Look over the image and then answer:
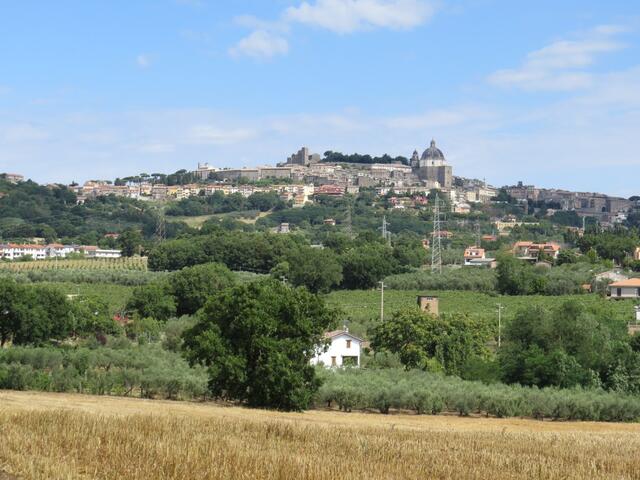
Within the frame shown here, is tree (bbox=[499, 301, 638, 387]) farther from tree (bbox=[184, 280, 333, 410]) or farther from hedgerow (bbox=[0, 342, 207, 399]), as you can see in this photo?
hedgerow (bbox=[0, 342, 207, 399])

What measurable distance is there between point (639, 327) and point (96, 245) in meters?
115

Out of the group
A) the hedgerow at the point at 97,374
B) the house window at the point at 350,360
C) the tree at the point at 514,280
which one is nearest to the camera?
the hedgerow at the point at 97,374

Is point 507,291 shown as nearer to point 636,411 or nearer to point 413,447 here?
point 636,411

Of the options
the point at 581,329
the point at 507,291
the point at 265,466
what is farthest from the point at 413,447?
the point at 507,291

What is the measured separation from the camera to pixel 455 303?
3307 inches

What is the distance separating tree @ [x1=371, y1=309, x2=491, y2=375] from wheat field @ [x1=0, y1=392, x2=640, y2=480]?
2350 cm

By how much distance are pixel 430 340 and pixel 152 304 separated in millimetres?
26028

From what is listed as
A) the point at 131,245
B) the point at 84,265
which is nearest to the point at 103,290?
the point at 84,265

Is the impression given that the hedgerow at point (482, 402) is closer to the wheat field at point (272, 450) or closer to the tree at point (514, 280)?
the wheat field at point (272, 450)

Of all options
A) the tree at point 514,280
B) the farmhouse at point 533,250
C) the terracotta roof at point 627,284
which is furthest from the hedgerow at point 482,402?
the farmhouse at point 533,250

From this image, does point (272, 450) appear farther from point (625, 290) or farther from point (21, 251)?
point (21, 251)

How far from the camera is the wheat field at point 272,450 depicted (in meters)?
16.7

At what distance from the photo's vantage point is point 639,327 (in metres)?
65.9

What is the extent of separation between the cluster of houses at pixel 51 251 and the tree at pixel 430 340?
321ft
